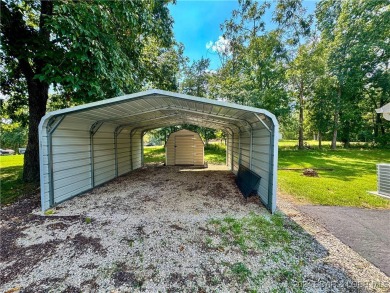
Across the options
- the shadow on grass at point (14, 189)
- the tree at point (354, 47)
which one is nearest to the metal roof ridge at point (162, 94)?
the shadow on grass at point (14, 189)

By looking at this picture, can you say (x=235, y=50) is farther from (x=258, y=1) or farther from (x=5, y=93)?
(x=5, y=93)

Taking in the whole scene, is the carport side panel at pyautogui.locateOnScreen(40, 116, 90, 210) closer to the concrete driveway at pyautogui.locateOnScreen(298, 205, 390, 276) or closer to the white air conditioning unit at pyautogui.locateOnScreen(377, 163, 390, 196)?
the concrete driveway at pyautogui.locateOnScreen(298, 205, 390, 276)

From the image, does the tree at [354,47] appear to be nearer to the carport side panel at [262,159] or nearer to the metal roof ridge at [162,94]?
the carport side panel at [262,159]

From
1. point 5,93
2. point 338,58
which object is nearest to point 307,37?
point 338,58

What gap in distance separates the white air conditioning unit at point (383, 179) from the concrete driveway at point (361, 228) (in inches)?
53.9

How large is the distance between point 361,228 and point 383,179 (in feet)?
9.37

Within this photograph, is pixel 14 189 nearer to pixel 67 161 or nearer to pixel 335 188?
pixel 67 161

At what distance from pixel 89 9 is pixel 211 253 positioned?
615cm

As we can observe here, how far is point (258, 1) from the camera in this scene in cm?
1435

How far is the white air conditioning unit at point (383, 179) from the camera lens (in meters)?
5.04

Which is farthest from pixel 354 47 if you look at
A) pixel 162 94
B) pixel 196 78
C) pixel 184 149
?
pixel 162 94

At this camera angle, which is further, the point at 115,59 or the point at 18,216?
the point at 115,59

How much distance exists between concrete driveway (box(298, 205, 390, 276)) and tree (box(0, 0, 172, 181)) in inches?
241

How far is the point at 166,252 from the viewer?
8.88 feet
